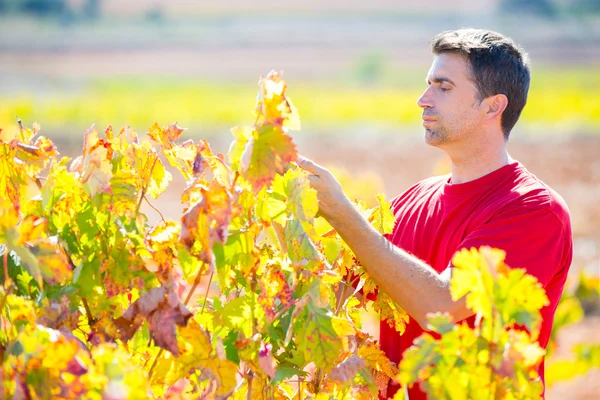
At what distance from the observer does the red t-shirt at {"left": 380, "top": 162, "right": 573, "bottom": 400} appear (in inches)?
63.2

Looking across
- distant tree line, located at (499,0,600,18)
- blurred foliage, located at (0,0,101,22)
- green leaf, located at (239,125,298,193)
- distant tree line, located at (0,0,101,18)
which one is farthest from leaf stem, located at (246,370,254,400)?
distant tree line, located at (499,0,600,18)

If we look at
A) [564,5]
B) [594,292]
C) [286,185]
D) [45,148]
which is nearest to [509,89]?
[286,185]

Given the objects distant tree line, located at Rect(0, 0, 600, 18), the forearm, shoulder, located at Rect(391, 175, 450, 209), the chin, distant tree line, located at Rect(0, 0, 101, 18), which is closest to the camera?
the forearm

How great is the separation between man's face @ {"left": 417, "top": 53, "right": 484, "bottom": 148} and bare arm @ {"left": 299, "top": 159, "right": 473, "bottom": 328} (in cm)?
47

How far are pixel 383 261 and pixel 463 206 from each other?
0.48 m

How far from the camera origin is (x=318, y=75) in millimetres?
62000

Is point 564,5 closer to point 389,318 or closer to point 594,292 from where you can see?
point 594,292

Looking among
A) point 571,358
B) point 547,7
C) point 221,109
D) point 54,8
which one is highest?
point 547,7

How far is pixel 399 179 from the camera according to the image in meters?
16.9

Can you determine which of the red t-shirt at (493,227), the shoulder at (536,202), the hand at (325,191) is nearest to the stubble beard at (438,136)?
the red t-shirt at (493,227)

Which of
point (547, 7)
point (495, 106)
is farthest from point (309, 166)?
point (547, 7)

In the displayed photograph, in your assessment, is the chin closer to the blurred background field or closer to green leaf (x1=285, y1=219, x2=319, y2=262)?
green leaf (x1=285, y1=219, x2=319, y2=262)

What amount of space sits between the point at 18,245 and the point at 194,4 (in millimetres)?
88916

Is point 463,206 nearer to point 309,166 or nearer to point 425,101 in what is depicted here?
point 425,101
